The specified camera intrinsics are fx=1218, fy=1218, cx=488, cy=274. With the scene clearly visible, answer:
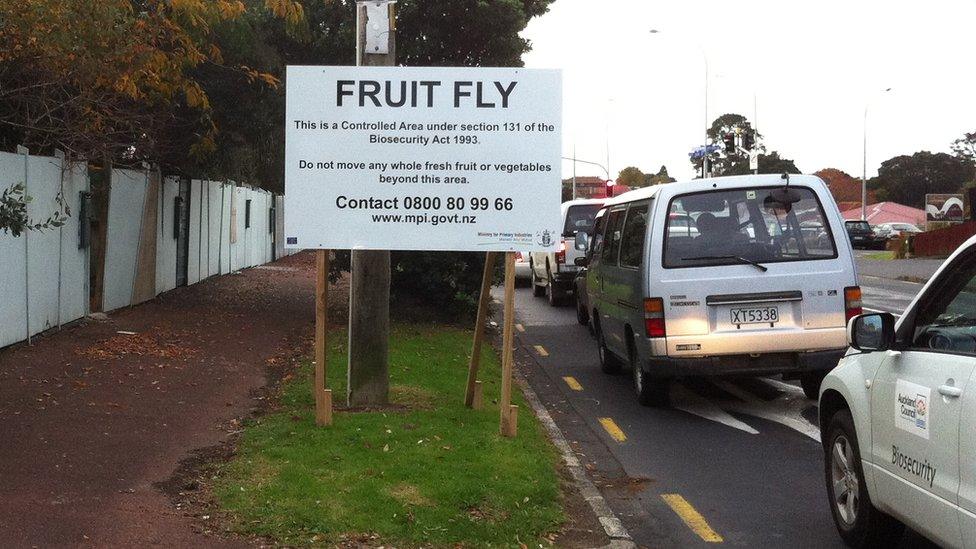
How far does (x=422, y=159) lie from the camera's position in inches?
356

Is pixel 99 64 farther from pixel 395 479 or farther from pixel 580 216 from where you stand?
pixel 580 216

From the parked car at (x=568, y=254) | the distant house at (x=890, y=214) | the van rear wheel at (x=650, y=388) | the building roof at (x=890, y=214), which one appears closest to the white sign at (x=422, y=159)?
the van rear wheel at (x=650, y=388)

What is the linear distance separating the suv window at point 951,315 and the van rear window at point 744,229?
465 centimetres

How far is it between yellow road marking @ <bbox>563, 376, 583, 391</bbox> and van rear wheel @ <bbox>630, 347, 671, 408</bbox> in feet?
4.58

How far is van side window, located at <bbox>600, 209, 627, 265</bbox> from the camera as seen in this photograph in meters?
12.3

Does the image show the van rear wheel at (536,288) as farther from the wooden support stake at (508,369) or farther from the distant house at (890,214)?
the distant house at (890,214)

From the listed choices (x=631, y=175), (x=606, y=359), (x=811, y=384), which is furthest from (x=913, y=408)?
(x=631, y=175)

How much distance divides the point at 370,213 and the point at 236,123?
904 centimetres

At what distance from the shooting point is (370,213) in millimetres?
9086

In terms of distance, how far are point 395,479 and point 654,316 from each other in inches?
147

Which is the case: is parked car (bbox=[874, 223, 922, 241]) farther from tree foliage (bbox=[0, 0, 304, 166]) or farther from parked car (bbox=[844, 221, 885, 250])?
tree foliage (bbox=[0, 0, 304, 166])

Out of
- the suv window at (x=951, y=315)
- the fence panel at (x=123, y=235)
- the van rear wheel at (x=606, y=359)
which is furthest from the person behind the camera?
the fence panel at (x=123, y=235)

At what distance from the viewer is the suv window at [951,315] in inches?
210

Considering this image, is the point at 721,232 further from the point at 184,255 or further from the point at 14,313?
the point at 184,255
